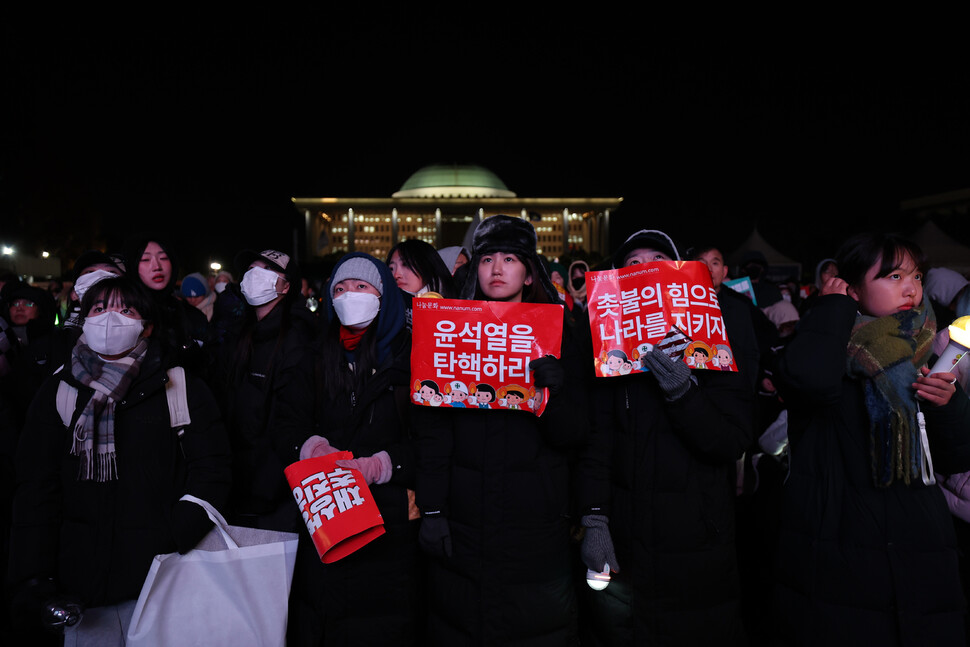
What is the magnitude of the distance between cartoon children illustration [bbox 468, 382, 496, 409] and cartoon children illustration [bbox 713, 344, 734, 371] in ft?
2.72

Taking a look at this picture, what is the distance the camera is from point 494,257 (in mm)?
2518

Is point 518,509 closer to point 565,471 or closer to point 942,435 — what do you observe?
point 565,471

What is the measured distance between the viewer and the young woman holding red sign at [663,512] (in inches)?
91.1

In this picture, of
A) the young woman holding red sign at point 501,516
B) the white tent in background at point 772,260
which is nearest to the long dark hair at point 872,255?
the young woman holding red sign at point 501,516

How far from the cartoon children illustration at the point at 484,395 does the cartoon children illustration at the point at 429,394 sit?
0.13 meters

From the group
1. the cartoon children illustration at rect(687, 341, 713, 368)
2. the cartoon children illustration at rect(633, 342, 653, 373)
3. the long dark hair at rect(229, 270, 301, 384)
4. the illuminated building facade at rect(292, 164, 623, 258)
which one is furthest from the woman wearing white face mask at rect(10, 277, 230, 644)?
the illuminated building facade at rect(292, 164, 623, 258)

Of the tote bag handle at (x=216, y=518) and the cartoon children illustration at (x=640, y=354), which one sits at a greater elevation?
the cartoon children illustration at (x=640, y=354)

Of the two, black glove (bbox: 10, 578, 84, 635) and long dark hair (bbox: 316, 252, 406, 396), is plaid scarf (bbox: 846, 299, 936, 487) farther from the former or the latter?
black glove (bbox: 10, 578, 84, 635)

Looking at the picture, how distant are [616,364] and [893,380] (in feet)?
3.09

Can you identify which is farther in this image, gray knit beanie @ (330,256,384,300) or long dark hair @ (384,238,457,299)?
long dark hair @ (384,238,457,299)

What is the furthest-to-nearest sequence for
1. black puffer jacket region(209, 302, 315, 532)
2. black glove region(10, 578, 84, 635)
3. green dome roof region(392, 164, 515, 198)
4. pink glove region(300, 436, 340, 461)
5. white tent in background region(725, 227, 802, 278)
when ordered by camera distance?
green dome roof region(392, 164, 515, 198)
white tent in background region(725, 227, 802, 278)
black puffer jacket region(209, 302, 315, 532)
pink glove region(300, 436, 340, 461)
black glove region(10, 578, 84, 635)

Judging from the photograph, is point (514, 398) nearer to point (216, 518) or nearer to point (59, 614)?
point (216, 518)

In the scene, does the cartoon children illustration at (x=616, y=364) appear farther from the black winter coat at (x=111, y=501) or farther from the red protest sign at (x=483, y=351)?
the black winter coat at (x=111, y=501)

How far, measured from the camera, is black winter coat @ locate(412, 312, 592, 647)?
2289mm
